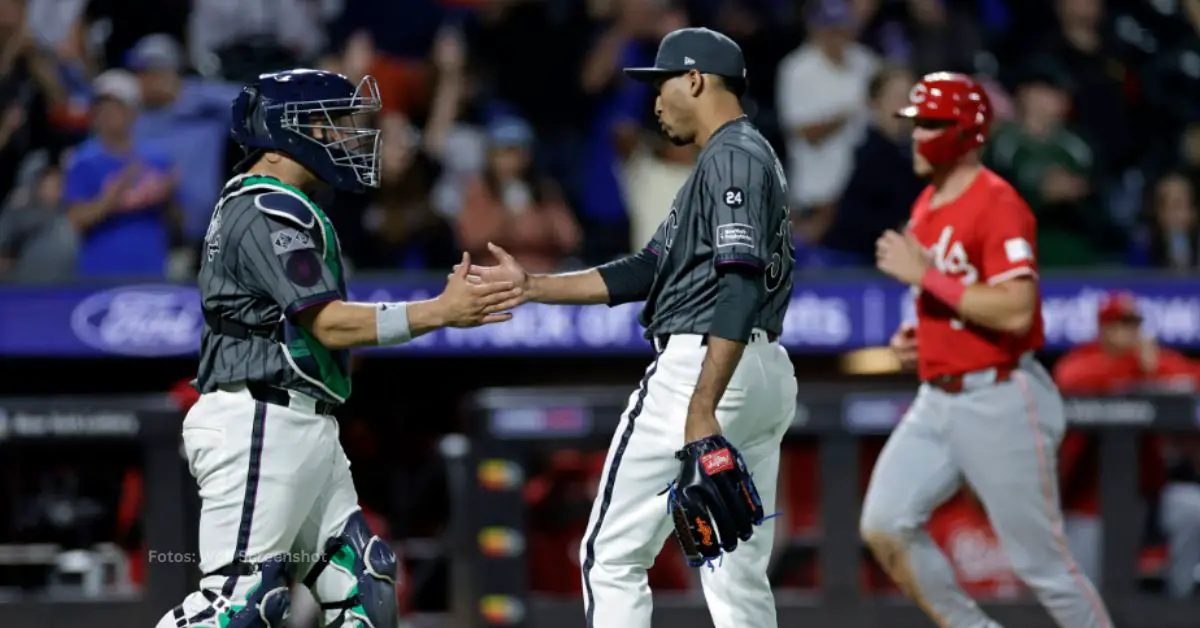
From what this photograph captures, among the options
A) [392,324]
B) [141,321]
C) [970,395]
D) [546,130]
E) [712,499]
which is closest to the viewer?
[712,499]

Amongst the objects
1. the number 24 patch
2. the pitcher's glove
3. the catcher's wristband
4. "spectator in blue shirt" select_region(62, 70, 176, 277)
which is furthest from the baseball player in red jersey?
"spectator in blue shirt" select_region(62, 70, 176, 277)

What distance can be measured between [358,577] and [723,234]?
135 centimetres

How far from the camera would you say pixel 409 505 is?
30.2ft

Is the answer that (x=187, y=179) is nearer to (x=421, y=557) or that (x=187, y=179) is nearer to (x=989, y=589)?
(x=421, y=557)

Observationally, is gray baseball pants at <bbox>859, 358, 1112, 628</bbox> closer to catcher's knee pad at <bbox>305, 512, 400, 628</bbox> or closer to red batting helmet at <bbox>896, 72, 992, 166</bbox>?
red batting helmet at <bbox>896, 72, 992, 166</bbox>

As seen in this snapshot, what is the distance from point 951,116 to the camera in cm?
616

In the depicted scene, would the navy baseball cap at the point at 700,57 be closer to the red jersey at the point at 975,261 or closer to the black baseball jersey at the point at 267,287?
the black baseball jersey at the point at 267,287

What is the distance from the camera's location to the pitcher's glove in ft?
15.8

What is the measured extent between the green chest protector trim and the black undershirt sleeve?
40.4 inches

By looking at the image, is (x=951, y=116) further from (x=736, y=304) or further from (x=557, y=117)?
(x=557, y=117)

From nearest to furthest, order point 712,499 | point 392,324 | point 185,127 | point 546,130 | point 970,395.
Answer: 1. point 712,499
2. point 392,324
3. point 970,395
4. point 185,127
5. point 546,130

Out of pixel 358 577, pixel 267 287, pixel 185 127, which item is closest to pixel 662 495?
pixel 358 577

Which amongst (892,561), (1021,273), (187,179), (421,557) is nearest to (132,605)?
(421,557)

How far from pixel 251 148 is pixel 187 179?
4.93 metres
